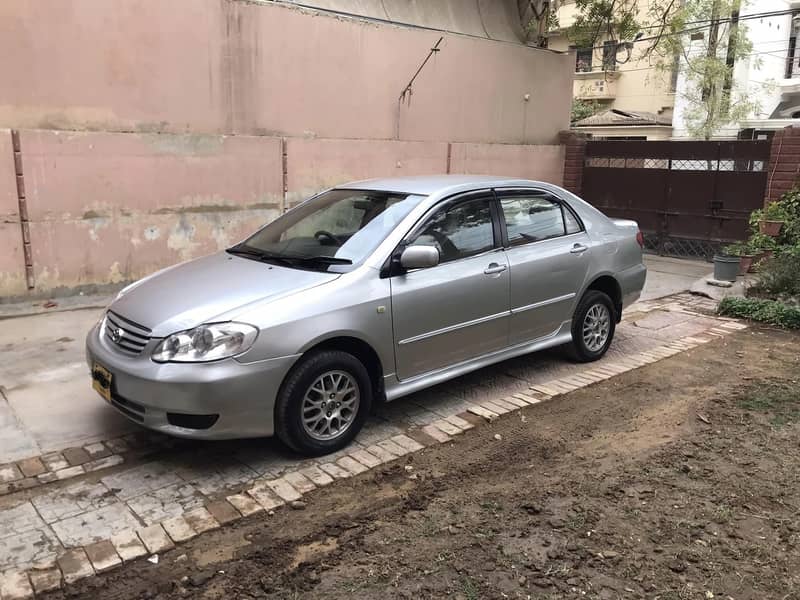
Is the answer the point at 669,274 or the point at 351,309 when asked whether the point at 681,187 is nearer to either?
the point at 669,274

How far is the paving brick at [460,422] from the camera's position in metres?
4.60

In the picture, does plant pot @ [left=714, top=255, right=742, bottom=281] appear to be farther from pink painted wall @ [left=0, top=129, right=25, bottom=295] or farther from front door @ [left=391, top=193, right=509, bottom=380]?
pink painted wall @ [left=0, top=129, right=25, bottom=295]

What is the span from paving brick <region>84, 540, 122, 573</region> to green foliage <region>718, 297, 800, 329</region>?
6916 mm

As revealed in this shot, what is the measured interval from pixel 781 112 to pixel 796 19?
3.02 meters

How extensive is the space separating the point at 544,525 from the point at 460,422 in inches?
54.2

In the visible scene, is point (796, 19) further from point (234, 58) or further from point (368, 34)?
point (234, 58)

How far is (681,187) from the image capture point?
11555 millimetres

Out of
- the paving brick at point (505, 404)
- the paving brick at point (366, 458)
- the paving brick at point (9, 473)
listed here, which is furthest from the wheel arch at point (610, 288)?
the paving brick at point (9, 473)

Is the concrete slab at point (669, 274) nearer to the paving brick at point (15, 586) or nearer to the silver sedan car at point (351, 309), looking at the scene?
the silver sedan car at point (351, 309)

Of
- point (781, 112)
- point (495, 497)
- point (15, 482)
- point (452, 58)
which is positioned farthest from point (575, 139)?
point (781, 112)

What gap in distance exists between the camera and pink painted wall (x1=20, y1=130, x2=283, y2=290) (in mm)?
7398

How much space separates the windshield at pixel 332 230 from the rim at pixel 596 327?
208 centimetres

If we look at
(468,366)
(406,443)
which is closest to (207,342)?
(406,443)

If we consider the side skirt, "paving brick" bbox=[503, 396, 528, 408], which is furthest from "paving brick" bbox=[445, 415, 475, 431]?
"paving brick" bbox=[503, 396, 528, 408]
